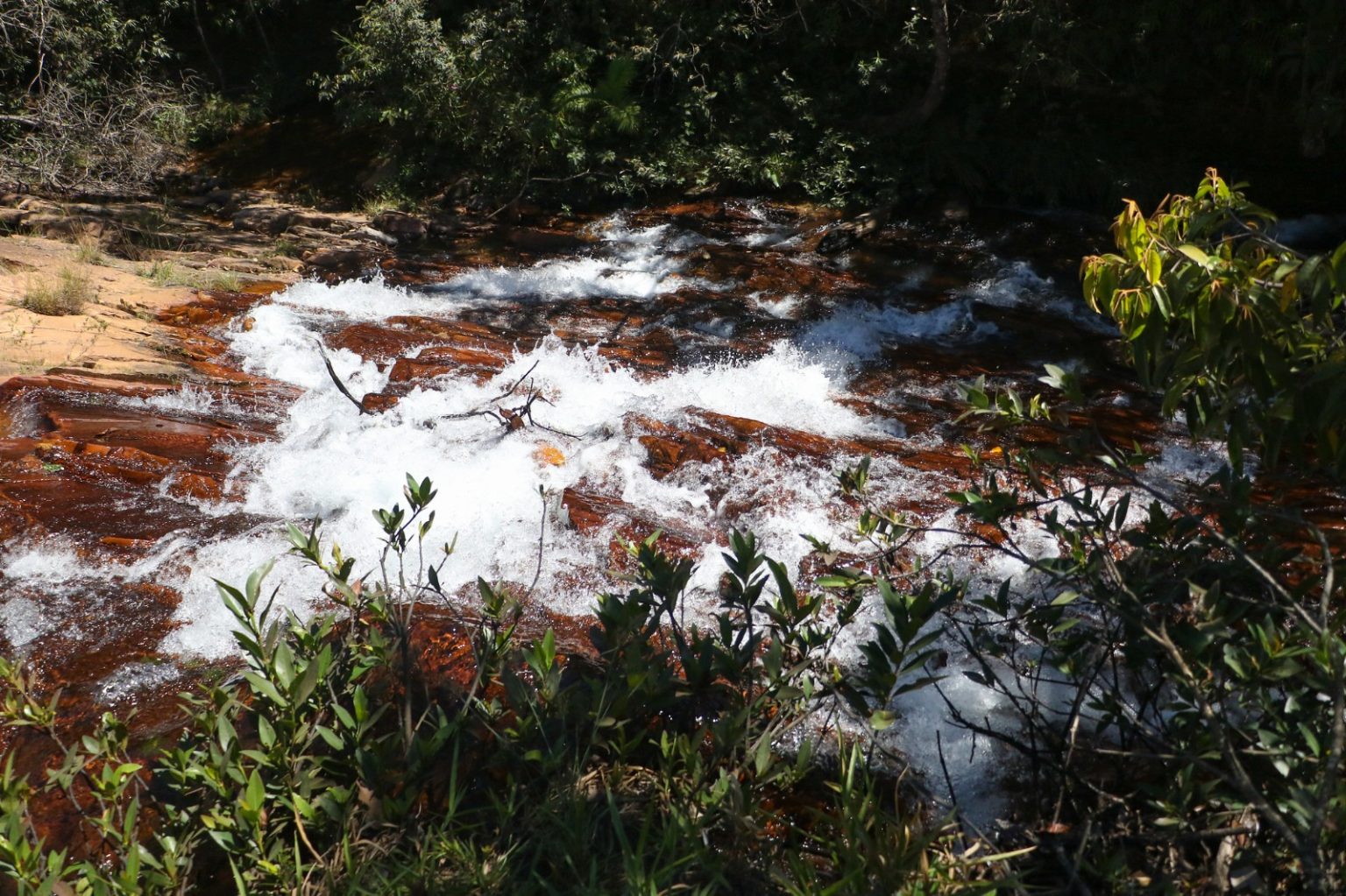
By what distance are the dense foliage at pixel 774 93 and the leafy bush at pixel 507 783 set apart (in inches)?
355

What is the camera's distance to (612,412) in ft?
19.3

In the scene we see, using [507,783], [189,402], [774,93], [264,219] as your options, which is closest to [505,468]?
[189,402]

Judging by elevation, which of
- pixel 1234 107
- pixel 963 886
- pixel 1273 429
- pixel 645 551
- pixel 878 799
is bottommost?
pixel 878 799

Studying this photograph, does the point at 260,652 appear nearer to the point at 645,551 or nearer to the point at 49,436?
the point at 645,551

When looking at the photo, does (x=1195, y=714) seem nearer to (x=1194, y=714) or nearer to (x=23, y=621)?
(x=1194, y=714)

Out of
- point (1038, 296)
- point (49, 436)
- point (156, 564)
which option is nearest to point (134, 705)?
point (156, 564)

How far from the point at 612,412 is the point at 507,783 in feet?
11.3

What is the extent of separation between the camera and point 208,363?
6.55 metres

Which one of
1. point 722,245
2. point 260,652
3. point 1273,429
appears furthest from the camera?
point 722,245

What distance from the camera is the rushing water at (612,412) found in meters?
4.05

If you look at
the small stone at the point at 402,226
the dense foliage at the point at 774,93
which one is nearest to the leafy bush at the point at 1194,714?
the dense foliage at the point at 774,93

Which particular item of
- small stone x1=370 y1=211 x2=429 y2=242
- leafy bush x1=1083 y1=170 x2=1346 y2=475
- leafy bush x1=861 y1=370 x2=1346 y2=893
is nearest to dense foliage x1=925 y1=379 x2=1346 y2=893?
leafy bush x1=861 y1=370 x2=1346 y2=893

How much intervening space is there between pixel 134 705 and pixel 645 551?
1.89m

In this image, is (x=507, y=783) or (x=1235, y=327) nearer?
(x=1235, y=327)
